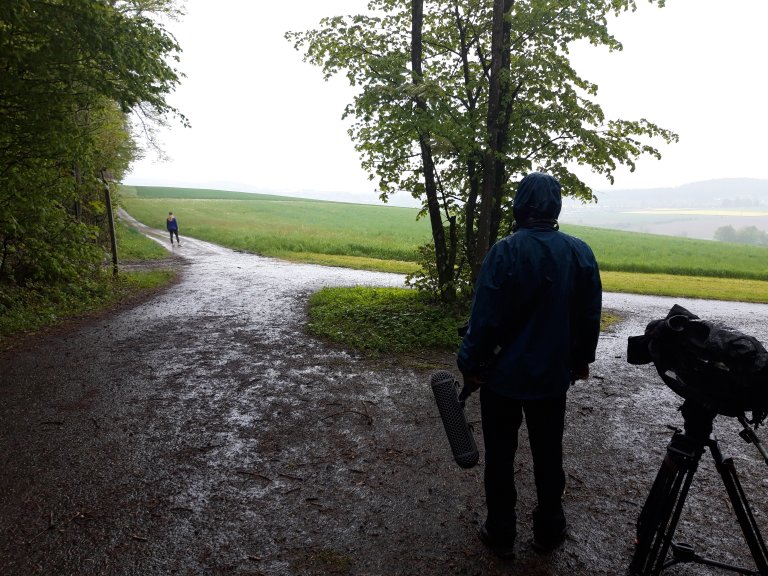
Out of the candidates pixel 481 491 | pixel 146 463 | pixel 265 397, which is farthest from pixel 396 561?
pixel 265 397

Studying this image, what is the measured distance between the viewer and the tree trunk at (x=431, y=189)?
30.1ft

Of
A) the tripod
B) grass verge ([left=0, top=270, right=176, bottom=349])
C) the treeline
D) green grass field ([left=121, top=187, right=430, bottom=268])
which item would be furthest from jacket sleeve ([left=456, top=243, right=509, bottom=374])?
green grass field ([left=121, top=187, right=430, bottom=268])

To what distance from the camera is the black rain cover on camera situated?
2035mm

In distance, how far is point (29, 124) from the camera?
7617 millimetres

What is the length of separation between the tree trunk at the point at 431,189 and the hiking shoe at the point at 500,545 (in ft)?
21.6

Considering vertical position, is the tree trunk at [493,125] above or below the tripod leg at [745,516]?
above

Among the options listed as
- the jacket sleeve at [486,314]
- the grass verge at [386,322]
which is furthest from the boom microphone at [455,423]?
the grass verge at [386,322]

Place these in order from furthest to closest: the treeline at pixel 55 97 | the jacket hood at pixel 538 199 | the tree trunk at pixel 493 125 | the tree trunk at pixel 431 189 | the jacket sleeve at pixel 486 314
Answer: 1. the tree trunk at pixel 431 189
2. the tree trunk at pixel 493 125
3. the treeline at pixel 55 97
4. the jacket hood at pixel 538 199
5. the jacket sleeve at pixel 486 314

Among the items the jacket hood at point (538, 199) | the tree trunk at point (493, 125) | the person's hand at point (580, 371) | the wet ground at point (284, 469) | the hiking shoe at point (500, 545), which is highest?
the tree trunk at point (493, 125)

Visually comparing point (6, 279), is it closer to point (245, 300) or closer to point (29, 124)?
point (29, 124)

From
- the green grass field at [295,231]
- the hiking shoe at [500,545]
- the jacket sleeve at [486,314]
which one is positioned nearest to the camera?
the jacket sleeve at [486,314]

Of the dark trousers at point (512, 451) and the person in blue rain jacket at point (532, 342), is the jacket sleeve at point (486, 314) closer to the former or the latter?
the person in blue rain jacket at point (532, 342)

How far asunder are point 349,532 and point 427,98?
22.9 feet

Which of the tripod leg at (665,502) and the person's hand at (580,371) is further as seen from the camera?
the person's hand at (580,371)
